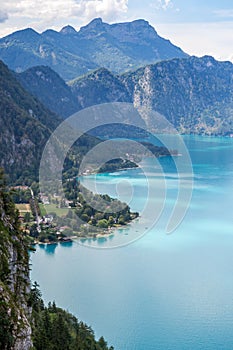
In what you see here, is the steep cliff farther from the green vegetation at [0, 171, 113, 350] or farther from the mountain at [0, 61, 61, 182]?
the mountain at [0, 61, 61, 182]

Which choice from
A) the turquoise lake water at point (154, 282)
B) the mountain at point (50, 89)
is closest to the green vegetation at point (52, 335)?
the turquoise lake water at point (154, 282)

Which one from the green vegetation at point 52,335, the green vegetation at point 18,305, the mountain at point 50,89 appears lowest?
the green vegetation at point 52,335

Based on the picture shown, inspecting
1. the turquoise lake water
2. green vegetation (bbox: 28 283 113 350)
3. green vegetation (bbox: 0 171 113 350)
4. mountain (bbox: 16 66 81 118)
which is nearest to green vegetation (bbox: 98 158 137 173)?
the turquoise lake water

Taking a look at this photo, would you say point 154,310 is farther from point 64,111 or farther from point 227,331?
point 64,111

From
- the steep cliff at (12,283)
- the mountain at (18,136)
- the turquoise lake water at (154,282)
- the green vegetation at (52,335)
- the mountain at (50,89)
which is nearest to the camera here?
the steep cliff at (12,283)

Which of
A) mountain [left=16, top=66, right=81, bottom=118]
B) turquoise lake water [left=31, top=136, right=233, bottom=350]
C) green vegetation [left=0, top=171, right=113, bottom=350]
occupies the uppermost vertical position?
mountain [left=16, top=66, right=81, bottom=118]

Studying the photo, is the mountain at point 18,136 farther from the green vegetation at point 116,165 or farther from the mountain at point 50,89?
the mountain at point 50,89

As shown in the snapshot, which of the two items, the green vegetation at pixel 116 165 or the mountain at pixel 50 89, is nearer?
the green vegetation at pixel 116 165
